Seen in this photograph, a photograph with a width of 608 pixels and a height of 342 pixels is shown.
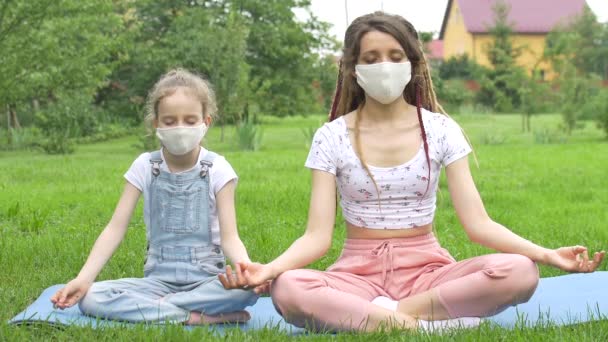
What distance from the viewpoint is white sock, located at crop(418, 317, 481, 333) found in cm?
313

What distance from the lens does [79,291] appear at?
344cm

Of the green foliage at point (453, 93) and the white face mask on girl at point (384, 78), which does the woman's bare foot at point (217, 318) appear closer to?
the white face mask on girl at point (384, 78)

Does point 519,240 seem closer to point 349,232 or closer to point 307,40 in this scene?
point 349,232

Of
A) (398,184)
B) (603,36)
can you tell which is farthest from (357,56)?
(603,36)

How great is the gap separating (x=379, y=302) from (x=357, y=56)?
0.98m

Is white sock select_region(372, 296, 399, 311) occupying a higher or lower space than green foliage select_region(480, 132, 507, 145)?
higher

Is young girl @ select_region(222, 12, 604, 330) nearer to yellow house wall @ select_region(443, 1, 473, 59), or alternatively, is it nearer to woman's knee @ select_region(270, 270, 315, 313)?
woman's knee @ select_region(270, 270, 315, 313)

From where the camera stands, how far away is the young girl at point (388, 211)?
10.7ft

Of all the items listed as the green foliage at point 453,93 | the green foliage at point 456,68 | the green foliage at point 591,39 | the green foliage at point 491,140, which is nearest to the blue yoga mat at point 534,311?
the green foliage at point 491,140

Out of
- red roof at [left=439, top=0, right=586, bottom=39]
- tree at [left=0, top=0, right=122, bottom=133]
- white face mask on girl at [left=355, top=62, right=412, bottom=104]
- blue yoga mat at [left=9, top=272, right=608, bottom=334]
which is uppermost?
red roof at [left=439, top=0, right=586, bottom=39]

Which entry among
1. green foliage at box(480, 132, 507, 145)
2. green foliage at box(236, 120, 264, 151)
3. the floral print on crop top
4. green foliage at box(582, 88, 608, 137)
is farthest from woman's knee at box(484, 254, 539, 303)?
green foliage at box(582, 88, 608, 137)

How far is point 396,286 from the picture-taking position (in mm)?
3514

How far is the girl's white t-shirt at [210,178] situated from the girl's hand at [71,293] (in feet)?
1.50

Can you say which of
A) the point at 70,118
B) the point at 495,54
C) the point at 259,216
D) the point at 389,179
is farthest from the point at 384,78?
the point at 495,54
